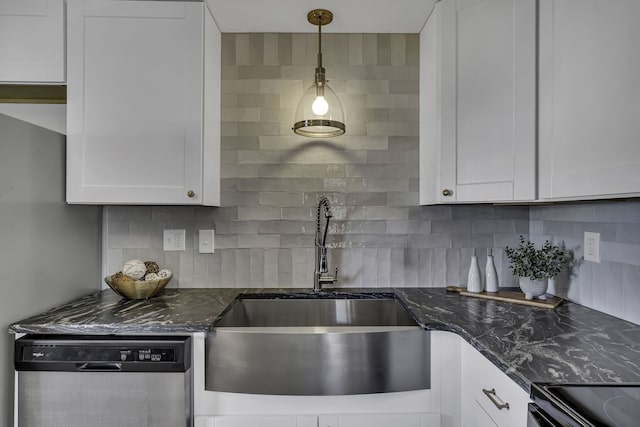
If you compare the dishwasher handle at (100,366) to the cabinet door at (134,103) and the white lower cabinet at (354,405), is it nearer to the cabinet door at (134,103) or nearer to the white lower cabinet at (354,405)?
the white lower cabinet at (354,405)

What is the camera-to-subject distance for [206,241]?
2.00 m

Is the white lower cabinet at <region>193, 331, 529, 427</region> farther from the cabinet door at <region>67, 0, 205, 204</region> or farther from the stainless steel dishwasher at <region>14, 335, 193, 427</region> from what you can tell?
the cabinet door at <region>67, 0, 205, 204</region>

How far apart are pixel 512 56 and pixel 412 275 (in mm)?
1121

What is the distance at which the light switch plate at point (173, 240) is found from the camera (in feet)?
6.52

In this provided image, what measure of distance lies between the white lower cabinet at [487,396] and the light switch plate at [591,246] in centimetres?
70

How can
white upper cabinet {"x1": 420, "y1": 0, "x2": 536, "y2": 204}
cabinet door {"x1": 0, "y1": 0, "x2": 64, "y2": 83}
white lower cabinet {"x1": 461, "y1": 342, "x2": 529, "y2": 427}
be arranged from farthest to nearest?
1. cabinet door {"x1": 0, "y1": 0, "x2": 64, "y2": 83}
2. white upper cabinet {"x1": 420, "y1": 0, "x2": 536, "y2": 204}
3. white lower cabinet {"x1": 461, "y1": 342, "x2": 529, "y2": 427}

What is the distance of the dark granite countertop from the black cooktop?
0.21ft

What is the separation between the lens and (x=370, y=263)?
6.62 ft

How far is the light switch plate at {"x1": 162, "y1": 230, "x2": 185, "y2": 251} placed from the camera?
199cm

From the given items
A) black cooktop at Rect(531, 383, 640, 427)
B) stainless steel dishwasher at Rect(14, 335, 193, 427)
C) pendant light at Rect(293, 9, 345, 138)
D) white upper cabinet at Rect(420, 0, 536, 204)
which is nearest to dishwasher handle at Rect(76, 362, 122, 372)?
stainless steel dishwasher at Rect(14, 335, 193, 427)

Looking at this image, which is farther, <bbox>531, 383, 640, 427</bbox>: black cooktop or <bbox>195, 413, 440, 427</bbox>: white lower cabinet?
<bbox>195, 413, 440, 427</bbox>: white lower cabinet

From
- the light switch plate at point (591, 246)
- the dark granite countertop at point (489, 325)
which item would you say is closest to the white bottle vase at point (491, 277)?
the dark granite countertop at point (489, 325)

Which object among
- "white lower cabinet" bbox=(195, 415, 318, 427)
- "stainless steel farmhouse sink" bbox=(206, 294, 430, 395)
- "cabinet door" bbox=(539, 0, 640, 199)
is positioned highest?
"cabinet door" bbox=(539, 0, 640, 199)

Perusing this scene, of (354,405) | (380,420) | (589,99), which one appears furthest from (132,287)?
(589,99)
